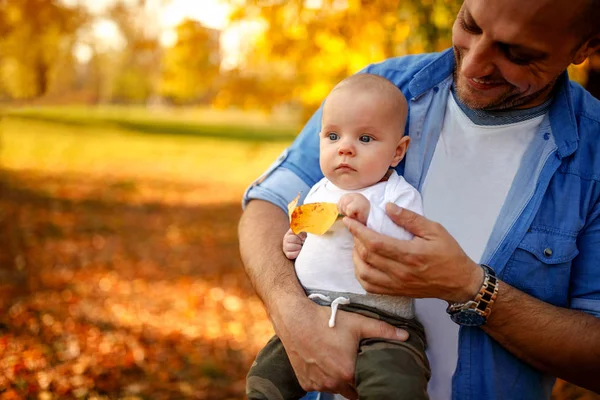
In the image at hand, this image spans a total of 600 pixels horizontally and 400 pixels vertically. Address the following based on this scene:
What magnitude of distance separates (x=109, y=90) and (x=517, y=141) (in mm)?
36342

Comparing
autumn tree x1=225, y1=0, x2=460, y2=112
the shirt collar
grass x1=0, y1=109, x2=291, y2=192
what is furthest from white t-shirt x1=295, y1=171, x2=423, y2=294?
grass x1=0, y1=109, x2=291, y2=192

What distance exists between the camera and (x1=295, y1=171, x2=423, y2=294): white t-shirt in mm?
1870

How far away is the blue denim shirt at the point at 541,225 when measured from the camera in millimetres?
1908

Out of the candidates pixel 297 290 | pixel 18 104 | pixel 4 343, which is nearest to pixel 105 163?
pixel 18 104

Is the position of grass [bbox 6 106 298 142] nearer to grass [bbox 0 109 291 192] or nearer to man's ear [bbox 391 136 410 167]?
grass [bbox 0 109 291 192]

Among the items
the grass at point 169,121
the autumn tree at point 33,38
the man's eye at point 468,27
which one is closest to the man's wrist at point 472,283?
the man's eye at point 468,27

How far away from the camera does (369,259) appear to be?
5.66 feet

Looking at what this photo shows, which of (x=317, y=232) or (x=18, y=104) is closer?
(x=317, y=232)

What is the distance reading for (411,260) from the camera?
1.70m

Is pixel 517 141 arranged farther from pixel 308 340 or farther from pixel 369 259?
pixel 308 340

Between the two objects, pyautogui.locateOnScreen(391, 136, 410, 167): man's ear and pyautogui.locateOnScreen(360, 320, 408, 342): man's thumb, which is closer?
pyautogui.locateOnScreen(360, 320, 408, 342): man's thumb

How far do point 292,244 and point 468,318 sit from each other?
666mm

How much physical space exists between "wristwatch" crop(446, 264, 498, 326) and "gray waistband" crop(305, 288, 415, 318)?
0.51 ft

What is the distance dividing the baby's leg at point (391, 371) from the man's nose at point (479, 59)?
0.93 m
